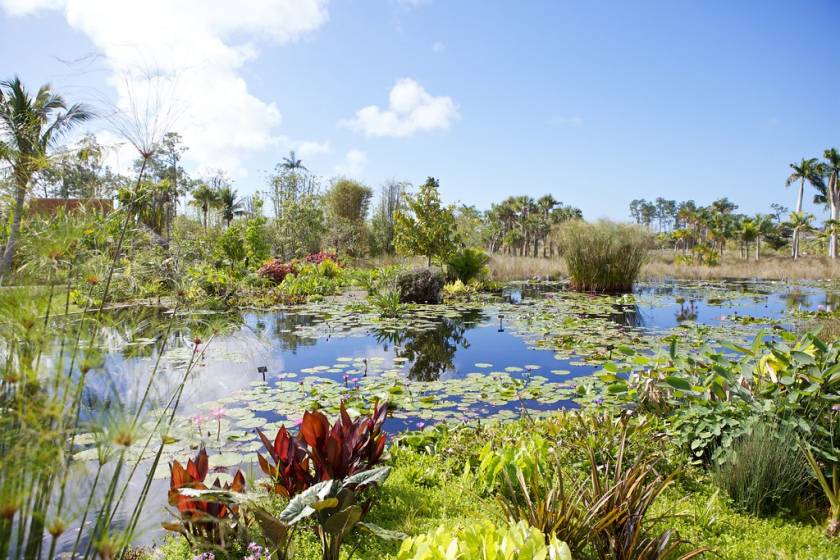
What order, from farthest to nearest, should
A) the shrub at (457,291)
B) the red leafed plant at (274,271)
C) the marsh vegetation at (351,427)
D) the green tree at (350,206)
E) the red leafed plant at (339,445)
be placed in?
1. the green tree at (350,206)
2. the red leafed plant at (274,271)
3. the shrub at (457,291)
4. the red leafed plant at (339,445)
5. the marsh vegetation at (351,427)

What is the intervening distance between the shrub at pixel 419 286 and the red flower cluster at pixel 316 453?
36.0 ft

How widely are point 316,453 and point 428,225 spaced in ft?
52.9

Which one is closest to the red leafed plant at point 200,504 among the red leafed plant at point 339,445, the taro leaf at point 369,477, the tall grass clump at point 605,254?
the red leafed plant at point 339,445

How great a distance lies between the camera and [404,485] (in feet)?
10.0

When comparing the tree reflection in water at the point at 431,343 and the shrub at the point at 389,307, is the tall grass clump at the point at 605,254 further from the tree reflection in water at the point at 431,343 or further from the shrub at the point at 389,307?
the shrub at the point at 389,307

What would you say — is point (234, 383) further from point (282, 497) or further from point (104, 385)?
point (104, 385)

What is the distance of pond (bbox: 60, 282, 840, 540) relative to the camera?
1.99 m

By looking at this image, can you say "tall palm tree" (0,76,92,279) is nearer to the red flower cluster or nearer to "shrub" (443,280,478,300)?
the red flower cluster

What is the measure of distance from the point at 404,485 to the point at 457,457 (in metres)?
0.49

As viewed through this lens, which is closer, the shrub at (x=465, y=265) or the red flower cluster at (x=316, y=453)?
the red flower cluster at (x=316, y=453)

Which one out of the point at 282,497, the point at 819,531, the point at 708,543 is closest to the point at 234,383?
the point at 282,497

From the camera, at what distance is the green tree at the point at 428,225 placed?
18438 millimetres

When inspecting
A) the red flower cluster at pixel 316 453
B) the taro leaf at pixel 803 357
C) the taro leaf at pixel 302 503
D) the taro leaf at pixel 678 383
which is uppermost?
the taro leaf at pixel 803 357

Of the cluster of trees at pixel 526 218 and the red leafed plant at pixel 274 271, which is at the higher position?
the cluster of trees at pixel 526 218
